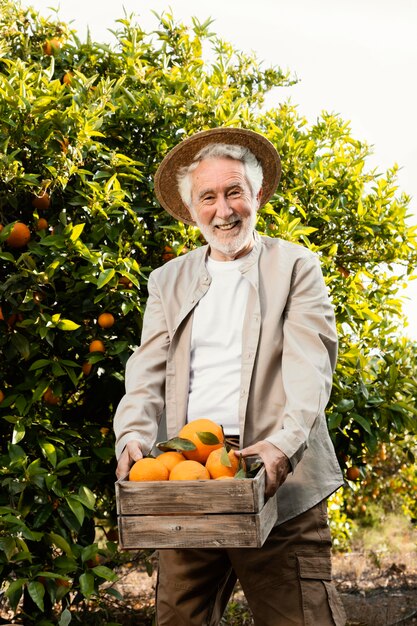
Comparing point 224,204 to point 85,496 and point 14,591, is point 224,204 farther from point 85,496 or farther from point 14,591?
point 14,591

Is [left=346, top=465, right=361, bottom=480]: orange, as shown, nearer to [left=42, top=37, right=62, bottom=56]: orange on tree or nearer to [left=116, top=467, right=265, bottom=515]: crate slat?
[left=116, top=467, right=265, bottom=515]: crate slat

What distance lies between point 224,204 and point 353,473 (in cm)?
192

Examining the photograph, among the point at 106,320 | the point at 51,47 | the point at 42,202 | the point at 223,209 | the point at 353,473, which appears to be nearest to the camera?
the point at 223,209

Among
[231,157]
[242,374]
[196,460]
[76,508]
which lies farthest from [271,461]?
[76,508]

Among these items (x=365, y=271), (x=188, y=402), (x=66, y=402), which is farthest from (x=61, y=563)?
(x=365, y=271)

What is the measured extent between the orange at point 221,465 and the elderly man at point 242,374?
156 mm

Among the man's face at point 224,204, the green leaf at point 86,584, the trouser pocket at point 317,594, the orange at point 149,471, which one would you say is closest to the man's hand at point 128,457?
the orange at point 149,471

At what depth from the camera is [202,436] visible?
2.33 m

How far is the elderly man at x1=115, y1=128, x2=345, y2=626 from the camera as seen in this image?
251 cm

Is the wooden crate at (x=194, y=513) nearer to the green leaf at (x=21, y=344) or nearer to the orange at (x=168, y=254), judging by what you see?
the green leaf at (x=21, y=344)

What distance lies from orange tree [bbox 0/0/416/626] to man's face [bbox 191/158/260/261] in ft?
2.58

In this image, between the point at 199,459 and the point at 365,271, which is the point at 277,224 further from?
the point at 199,459

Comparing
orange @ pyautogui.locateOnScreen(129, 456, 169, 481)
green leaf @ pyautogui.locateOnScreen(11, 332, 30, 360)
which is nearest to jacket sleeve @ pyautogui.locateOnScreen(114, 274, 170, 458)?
orange @ pyautogui.locateOnScreen(129, 456, 169, 481)

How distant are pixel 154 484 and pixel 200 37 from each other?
309 cm
